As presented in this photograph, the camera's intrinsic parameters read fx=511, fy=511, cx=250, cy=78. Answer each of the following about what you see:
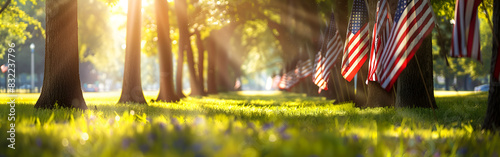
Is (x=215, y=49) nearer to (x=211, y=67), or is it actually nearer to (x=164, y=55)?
(x=211, y=67)

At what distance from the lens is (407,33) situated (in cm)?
904

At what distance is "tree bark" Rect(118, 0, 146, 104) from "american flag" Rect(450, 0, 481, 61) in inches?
468

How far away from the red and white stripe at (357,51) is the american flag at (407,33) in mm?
2696

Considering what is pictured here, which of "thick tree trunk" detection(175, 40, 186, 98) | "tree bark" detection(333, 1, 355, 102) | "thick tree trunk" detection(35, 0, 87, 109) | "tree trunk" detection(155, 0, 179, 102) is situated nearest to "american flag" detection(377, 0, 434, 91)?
"thick tree trunk" detection(35, 0, 87, 109)

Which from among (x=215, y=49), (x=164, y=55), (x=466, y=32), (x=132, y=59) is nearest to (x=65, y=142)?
(x=466, y=32)

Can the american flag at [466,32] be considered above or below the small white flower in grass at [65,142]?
above

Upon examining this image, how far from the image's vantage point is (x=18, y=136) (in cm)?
536

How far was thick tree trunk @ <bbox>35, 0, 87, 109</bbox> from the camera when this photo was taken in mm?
11773

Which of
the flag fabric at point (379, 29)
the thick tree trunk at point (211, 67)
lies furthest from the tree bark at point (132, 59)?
the thick tree trunk at point (211, 67)

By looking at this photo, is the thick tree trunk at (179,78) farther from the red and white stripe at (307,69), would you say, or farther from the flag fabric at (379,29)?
the flag fabric at (379,29)

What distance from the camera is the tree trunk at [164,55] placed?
2063 centimetres

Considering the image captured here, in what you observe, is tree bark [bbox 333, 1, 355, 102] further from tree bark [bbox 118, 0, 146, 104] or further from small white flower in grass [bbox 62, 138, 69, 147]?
small white flower in grass [bbox 62, 138, 69, 147]

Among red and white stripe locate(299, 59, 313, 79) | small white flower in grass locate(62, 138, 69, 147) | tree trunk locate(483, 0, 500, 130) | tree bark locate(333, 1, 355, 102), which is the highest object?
tree bark locate(333, 1, 355, 102)

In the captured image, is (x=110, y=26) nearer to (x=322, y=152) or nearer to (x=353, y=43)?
(x=353, y=43)
